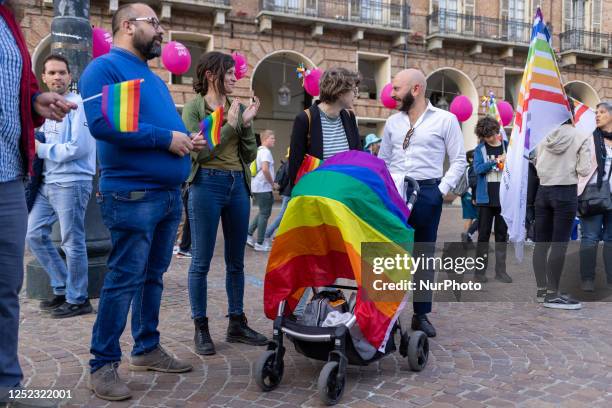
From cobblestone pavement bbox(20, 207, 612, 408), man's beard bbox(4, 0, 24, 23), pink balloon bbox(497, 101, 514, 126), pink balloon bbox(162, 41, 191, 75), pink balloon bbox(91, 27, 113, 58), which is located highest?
pink balloon bbox(162, 41, 191, 75)

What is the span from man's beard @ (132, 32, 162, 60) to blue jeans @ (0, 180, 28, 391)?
96cm

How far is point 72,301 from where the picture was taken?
15.3 feet

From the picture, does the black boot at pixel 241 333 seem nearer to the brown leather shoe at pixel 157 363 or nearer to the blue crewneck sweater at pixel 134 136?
the brown leather shoe at pixel 157 363

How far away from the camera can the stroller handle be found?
3.65 m

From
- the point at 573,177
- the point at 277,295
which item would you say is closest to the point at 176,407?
the point at 277,295

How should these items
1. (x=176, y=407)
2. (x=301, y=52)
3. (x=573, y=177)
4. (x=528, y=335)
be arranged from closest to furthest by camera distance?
(x=176, y=407) < (x=528, y=335) < (x=573, y=177) < (x=301, y=52)

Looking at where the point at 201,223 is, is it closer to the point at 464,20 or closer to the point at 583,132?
the point at 583,132

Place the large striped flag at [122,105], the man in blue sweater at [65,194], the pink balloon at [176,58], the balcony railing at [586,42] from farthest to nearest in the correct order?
1. the balcony railing at [586,42]
2. the pink balloon at [176,58]
3. the man in blue sweater at [65,194]
4. the large striped flag at [122,105]

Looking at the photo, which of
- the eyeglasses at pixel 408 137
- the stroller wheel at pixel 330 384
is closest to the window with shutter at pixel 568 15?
the eyeglasses at pixel 408 137

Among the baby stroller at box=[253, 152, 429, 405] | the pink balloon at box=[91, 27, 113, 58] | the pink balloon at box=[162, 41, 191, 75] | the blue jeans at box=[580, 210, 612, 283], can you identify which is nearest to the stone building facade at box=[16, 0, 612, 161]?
the pink balloon at box=[162, 41, 191, 75]

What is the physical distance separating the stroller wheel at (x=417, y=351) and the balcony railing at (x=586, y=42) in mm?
24154

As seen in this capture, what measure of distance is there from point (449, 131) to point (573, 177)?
1812 mm

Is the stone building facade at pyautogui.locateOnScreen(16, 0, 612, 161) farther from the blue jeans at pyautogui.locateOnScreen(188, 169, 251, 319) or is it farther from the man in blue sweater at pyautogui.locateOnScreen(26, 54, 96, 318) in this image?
the blue jeans at pyautogui.locateOnScreen(188, 169, 251, 319)

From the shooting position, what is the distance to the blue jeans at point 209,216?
12.2ft
